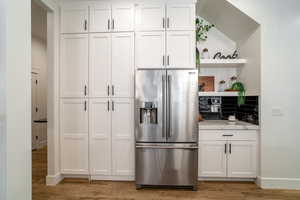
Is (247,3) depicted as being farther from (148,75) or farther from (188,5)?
(148,75)

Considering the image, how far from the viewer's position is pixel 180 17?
2902 mm

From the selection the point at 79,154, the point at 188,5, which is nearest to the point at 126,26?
the point at 188,5

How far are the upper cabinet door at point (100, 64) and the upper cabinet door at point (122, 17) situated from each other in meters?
0.20

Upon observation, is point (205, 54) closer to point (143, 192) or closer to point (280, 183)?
point (280, 183)

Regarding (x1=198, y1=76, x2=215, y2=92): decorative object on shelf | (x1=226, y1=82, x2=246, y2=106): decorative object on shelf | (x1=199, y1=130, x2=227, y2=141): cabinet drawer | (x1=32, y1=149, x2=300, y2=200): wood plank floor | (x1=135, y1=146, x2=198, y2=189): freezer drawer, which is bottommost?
(x1=32, y1=149, x2=300, y2=200): wood plank floor

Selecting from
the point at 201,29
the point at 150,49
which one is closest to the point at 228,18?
the point at 201,29

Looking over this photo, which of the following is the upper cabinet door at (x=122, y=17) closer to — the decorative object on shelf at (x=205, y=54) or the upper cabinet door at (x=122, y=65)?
the upper cabinet door at (x=122, y=65)

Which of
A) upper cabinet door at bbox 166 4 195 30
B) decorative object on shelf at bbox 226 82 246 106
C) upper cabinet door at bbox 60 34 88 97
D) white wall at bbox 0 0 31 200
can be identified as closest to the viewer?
white wall at bbox 0 0 31 200

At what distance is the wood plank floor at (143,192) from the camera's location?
257 cm

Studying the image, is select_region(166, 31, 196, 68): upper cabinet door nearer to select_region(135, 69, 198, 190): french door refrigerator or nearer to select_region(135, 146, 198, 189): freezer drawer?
select_region(135, 69, 198, 190): french door refrigerator

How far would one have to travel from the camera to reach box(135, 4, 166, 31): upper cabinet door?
9.59 ft

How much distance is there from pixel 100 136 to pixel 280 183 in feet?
9.33

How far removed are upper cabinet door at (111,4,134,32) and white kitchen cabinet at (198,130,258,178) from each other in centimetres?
208

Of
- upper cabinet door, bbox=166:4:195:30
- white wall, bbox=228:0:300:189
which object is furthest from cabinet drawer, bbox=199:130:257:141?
upper cabinet door, bbox=166:4:195:30
